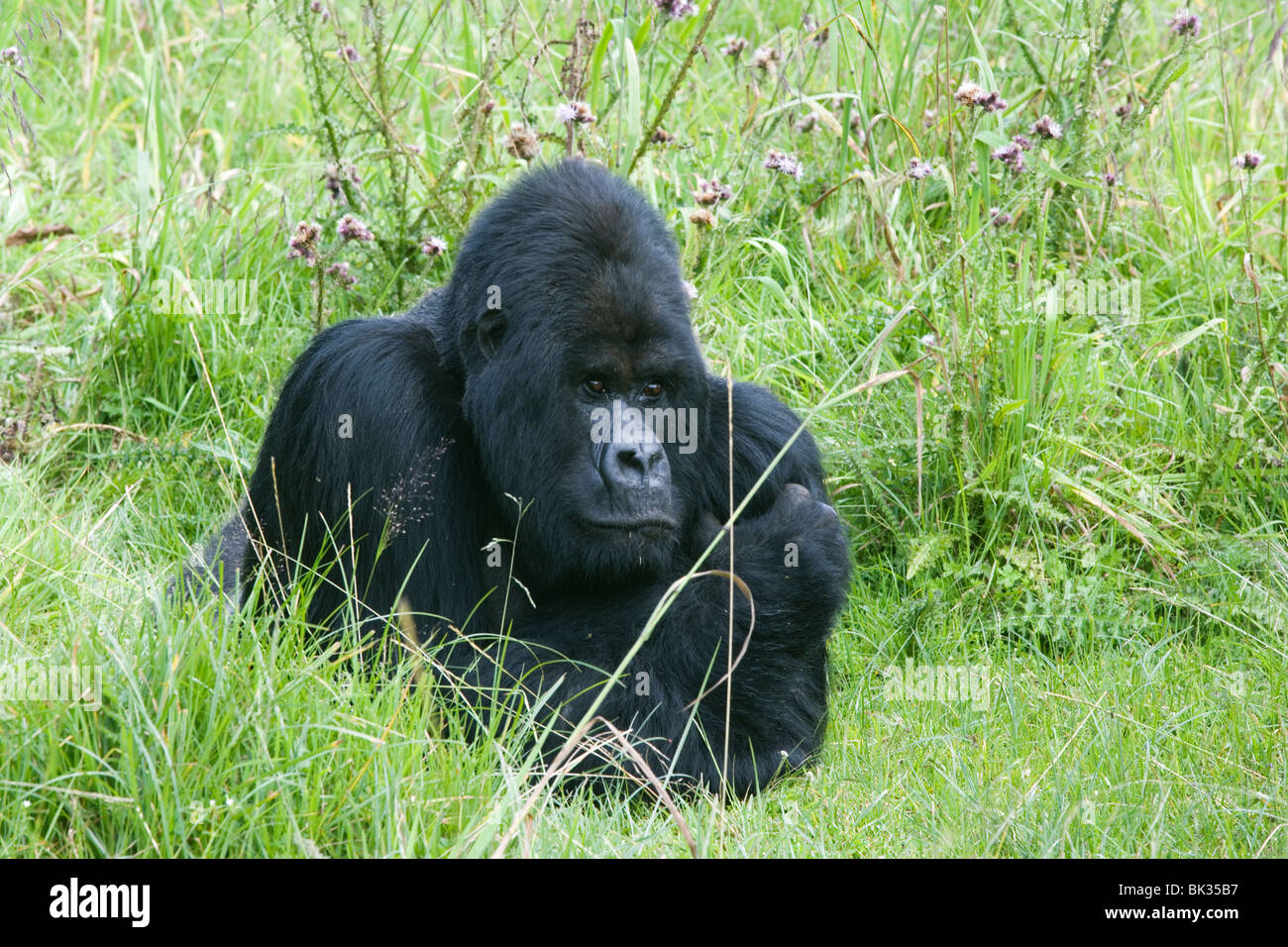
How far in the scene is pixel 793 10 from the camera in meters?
8.80

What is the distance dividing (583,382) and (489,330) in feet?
1.12

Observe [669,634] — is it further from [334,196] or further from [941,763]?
[334,196]

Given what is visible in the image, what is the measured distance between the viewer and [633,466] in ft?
13.1

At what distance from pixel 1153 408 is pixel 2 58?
15.3 ft

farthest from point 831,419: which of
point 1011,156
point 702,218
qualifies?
point 1011,156

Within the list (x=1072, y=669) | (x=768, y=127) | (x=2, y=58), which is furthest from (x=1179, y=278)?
(x=2, y=58)

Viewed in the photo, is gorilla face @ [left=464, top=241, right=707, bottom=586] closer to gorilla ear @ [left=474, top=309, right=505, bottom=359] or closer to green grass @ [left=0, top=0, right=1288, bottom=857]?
gorilla ear @ [left=474, top=309, right=505, bottom=359]

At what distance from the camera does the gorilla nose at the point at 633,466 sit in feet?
13.0

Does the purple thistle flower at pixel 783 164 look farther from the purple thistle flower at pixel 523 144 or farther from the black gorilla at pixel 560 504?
the black gorilla at pixel 560 504

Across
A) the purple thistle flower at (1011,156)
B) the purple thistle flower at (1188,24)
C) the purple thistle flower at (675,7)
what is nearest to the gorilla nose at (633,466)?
the purple thistle flower at (1011,156)

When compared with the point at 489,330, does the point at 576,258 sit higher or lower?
higher

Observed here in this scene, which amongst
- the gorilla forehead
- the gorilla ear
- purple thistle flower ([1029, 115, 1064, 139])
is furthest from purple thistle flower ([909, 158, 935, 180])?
the gorilla ear

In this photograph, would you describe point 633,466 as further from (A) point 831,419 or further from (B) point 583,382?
(A) point 831,419

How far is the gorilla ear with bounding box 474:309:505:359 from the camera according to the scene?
4191 mm
